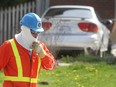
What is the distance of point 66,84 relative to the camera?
8.66m

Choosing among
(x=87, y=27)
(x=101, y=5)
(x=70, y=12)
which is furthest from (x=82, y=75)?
(x=101, y=5)

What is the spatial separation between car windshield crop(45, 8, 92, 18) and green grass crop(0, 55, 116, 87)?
4.84 feet

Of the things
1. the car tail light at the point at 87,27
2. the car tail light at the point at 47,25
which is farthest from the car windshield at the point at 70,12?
the car tail light at the point at 47,25

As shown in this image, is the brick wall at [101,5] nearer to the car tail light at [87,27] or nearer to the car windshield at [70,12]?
the car windshield at [70,12]

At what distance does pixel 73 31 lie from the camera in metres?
12.1

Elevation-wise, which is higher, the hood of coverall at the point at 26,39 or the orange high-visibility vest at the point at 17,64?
the hood of coverall at the point at 26,39

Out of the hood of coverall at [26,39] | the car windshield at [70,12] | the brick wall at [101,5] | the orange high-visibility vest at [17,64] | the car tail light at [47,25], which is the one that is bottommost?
the brick wall at [101,5]

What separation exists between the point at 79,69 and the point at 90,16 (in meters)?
2.55

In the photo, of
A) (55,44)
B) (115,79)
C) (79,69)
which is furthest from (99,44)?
(115,79)

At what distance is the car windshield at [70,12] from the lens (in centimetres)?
1262

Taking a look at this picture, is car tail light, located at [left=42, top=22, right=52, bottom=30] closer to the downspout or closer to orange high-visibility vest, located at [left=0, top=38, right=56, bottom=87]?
the downspout

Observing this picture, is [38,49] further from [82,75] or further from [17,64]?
A: [82,75]

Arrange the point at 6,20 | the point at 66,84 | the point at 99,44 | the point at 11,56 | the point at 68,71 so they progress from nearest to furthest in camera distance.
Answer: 1. the point at 11,56
2. the point at 66,84
3. the point at 68,71
4. the point at 99,44
5. the point at 6,20

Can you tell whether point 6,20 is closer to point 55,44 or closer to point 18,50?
point 55,44
